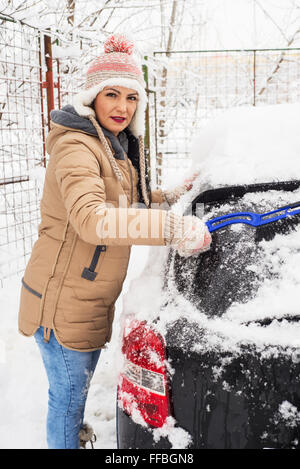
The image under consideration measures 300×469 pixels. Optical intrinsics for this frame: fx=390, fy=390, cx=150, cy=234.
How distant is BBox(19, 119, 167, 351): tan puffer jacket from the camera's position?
59.7 inches

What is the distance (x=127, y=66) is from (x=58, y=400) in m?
1.58

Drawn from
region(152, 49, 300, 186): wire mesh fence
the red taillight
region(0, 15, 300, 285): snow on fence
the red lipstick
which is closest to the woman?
the red lipstick

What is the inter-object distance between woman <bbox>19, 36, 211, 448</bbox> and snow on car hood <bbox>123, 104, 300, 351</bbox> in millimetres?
230

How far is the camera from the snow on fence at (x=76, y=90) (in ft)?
16.4

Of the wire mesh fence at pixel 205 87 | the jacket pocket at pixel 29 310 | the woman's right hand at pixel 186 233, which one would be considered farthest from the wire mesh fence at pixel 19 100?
the woman's right hand at pixel 186 233

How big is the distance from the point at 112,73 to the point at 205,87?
5.60m

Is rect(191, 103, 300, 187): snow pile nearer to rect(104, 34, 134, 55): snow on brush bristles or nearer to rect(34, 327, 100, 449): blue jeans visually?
rect(104, 34, 134, 55): snow on brush bristles

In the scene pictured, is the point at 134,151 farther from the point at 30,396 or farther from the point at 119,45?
the point at 30,396

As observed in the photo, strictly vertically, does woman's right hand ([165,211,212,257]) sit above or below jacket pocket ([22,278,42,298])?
above

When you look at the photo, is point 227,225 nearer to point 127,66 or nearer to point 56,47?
point 127,66

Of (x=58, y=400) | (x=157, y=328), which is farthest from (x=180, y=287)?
(x=58, y=400)

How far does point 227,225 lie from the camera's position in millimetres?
1363

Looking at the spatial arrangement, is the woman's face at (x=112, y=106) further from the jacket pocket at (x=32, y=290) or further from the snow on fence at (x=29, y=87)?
the snow on fence at (x=29, y=87)

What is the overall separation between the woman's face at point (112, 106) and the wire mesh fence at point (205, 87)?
5.17m
